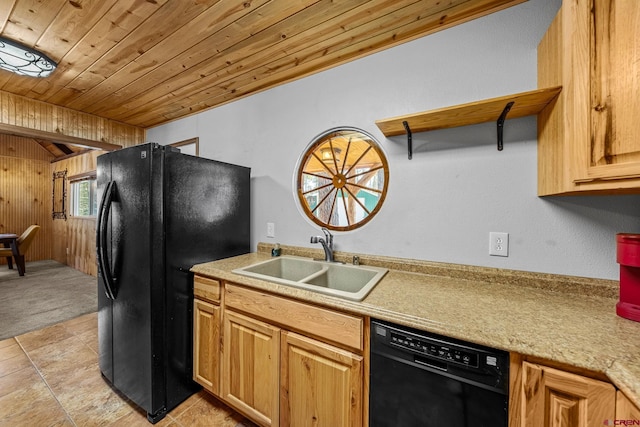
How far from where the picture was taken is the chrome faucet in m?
1.67

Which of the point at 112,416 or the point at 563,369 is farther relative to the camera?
the point at 112,416

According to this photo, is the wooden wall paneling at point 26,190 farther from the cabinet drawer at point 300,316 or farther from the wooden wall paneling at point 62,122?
the cabinet drawer at point 300,316

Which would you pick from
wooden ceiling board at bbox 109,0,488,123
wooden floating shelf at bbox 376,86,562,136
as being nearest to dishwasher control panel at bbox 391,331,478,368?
wooden floating shelf at bbox 376,86,562,136

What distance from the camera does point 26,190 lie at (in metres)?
5.44

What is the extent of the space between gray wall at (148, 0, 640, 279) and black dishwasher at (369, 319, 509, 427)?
2.23 ft

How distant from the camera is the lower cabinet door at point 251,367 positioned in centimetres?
123

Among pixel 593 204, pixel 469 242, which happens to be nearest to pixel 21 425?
pixel 469 242

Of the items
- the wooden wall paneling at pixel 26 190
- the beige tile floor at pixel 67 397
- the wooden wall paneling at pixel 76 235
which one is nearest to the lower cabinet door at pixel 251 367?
the beige tile floor at pixel 67 397

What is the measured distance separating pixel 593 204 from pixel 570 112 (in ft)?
1.69

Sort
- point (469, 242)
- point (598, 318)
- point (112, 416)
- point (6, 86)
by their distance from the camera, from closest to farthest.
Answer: point (598, 318) < point (469, 242) < point (112, 416) < point (6, 86)

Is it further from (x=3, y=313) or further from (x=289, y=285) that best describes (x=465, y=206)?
(x=3, y=313)

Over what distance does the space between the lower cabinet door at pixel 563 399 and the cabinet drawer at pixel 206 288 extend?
144 cm

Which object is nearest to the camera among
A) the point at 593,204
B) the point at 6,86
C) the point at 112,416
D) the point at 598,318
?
the point at 598,318

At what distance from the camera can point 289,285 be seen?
3.93 ft
